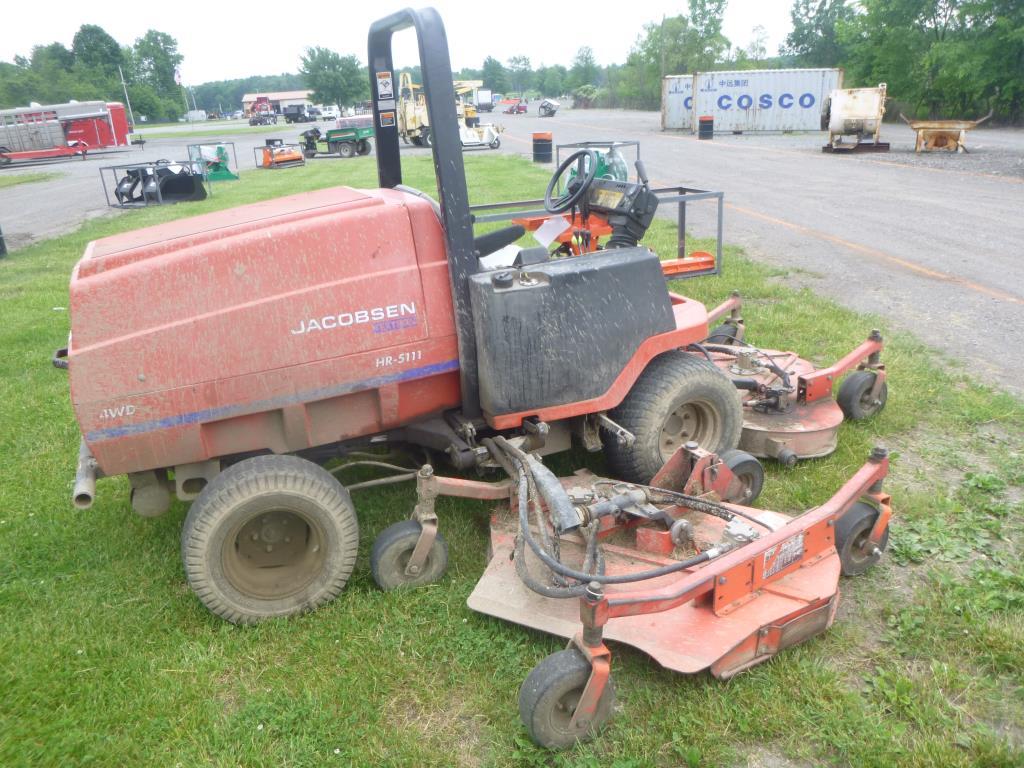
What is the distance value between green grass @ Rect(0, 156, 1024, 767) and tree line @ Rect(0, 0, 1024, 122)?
17.6 meters

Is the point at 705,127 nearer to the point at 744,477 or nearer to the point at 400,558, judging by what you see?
the point at 744,477

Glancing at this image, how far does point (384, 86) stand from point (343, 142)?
24.9 m

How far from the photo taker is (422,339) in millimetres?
3201

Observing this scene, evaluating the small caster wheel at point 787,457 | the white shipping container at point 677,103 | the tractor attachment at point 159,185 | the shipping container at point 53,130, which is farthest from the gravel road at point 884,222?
the shipping container at point 53,130

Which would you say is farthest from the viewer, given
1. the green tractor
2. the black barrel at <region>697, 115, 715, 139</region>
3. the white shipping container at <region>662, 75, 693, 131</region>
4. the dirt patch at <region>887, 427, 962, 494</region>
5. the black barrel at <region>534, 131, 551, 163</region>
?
the white shipping container at <region>662, 75, 693, 131</region>

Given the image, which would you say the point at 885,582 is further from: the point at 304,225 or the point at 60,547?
the point at 60,547

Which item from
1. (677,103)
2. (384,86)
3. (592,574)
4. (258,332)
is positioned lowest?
(592,574)

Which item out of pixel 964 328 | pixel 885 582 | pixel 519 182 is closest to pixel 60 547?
pixel 885 582

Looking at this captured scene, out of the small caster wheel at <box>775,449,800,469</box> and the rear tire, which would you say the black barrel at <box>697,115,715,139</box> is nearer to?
the small caster wheel at <box>775,449,800,469</box>

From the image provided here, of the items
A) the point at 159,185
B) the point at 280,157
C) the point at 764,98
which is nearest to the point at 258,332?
the point at 159,185

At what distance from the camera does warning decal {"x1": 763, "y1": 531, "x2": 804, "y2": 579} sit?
284 centimetres

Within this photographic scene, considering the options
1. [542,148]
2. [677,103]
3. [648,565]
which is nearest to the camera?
[648,565]

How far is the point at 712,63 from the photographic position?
66000 millimetres

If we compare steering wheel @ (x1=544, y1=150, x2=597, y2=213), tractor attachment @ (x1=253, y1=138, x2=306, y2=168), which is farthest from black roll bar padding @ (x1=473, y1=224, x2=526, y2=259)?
tractor attachment @ (x1=253, y1=138, x2=306, y2=168)
